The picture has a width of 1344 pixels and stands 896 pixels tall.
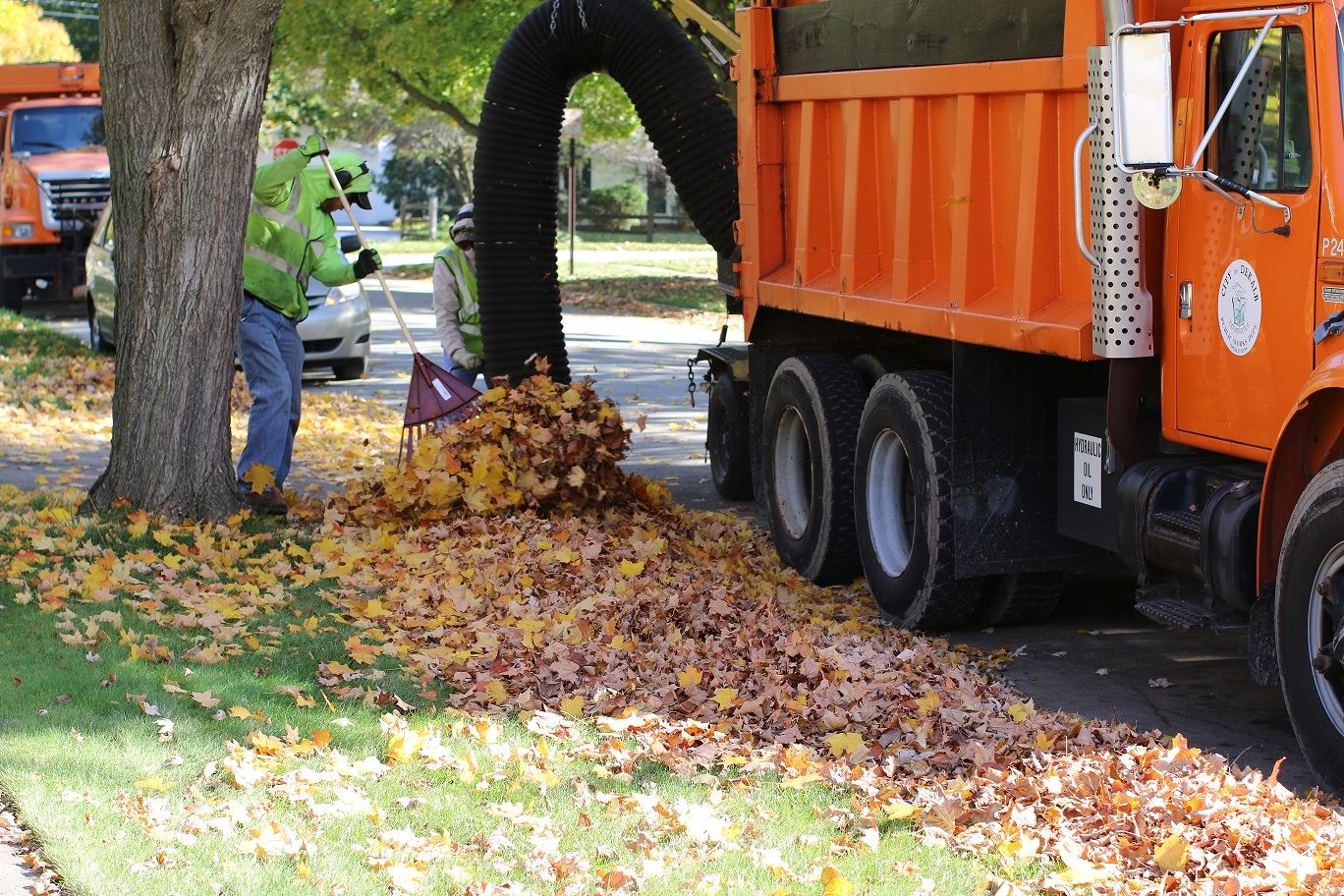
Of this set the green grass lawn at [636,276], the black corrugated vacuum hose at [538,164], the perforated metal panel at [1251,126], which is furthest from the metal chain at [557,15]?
the green grass lawn at [636,276]

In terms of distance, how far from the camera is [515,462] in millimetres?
8742

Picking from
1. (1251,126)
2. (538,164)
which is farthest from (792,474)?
(1251,126)

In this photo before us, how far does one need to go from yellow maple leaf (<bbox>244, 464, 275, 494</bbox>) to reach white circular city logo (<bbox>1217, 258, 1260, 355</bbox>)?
204 inches

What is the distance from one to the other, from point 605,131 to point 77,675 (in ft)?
90.8

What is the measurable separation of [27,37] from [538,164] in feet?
104

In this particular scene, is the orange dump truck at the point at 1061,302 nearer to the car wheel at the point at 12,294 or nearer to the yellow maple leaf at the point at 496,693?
the yellow maple leaf at the point at 496,693

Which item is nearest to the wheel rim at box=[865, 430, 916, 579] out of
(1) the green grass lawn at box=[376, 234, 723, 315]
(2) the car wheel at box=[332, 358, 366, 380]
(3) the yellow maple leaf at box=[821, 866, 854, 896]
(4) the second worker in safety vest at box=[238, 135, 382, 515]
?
(4) the second worker in safety vest at box=[238, 135, 382, 515]

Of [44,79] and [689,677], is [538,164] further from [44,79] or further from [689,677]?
[44,79]

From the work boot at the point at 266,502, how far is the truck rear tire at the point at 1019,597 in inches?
146

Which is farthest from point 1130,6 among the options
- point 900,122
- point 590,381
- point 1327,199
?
point 590,381

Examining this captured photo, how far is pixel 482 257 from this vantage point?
32.6ft

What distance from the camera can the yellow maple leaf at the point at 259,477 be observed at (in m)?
9.02

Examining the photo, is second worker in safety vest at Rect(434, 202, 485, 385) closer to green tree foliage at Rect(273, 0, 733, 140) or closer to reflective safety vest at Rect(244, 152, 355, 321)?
reflective safety vest at Rect(244, 152, 355, 321)

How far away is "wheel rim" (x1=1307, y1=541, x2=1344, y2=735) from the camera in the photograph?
5.00 meters
